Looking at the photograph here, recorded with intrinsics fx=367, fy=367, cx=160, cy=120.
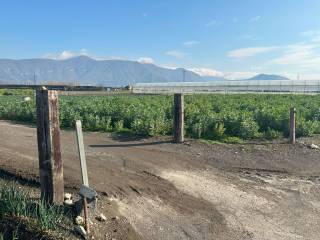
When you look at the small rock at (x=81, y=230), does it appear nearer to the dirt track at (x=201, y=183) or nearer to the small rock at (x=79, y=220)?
the small rock at (x=79, y=220)

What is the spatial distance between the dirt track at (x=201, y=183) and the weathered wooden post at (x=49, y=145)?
3.27ft

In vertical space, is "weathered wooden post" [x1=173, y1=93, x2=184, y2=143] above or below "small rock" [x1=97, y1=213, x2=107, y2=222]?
above

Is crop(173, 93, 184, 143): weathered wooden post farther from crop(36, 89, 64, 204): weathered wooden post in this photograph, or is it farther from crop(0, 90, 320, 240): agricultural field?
crop(36, 89, 64, 204): weathered wooden post

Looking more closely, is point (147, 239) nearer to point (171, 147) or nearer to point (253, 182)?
point (253, 182)

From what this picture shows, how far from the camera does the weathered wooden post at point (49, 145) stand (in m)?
4.83

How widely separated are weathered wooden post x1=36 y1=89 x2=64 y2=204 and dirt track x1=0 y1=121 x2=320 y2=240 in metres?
1.00

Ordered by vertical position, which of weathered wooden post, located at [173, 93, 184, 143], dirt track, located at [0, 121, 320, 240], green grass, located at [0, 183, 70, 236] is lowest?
dirt track, located at [0, 121, 320, 240]

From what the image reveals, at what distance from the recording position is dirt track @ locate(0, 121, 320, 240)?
5203mm

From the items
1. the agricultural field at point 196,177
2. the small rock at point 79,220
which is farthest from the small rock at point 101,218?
the small rock at point 79,220

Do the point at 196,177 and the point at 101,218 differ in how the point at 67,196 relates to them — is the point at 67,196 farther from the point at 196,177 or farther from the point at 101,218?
the point at 196,177

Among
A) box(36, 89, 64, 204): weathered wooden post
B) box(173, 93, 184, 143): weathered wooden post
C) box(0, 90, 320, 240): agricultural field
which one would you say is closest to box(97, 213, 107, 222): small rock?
box(0, 90, 320, 240): agricultural field

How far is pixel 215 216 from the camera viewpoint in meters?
5.53

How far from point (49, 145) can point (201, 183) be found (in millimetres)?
3173

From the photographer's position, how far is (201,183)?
22.8 feet
